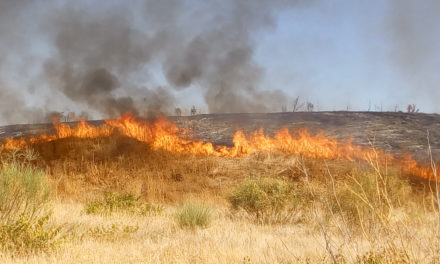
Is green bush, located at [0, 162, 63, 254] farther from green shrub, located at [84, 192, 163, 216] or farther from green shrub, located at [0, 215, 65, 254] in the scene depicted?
green shrub, located at [84, 192, 163, 216]

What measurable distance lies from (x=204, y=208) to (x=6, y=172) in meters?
4.25

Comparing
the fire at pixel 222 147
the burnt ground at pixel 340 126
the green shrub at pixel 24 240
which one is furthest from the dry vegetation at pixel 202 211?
the burnt ground at pixel 340 126

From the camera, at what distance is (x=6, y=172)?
749 cm

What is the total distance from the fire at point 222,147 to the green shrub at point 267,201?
6.75 meters

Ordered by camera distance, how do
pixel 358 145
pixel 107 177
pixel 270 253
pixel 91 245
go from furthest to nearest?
pixel 358 145, pixel 107 177, pixel 91 245, pixel 270 253

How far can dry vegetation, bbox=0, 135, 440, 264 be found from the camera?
205 inches

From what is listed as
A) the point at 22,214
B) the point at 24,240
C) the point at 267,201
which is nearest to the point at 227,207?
the point at 267,201

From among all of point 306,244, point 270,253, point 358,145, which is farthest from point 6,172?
point 358,145

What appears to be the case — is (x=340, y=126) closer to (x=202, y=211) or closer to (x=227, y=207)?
(x=227, y=207)

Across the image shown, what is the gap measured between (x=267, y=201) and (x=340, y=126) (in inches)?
501

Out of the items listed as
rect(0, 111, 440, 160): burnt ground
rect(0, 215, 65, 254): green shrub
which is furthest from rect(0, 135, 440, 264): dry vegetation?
rect(0, 111, 440, 160): burnt ground

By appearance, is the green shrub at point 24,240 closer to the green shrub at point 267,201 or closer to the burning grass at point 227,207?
the burning grass at point 227,207

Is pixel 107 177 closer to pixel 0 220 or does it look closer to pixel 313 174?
pixel 313 174

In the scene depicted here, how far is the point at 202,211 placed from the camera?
9.70m
